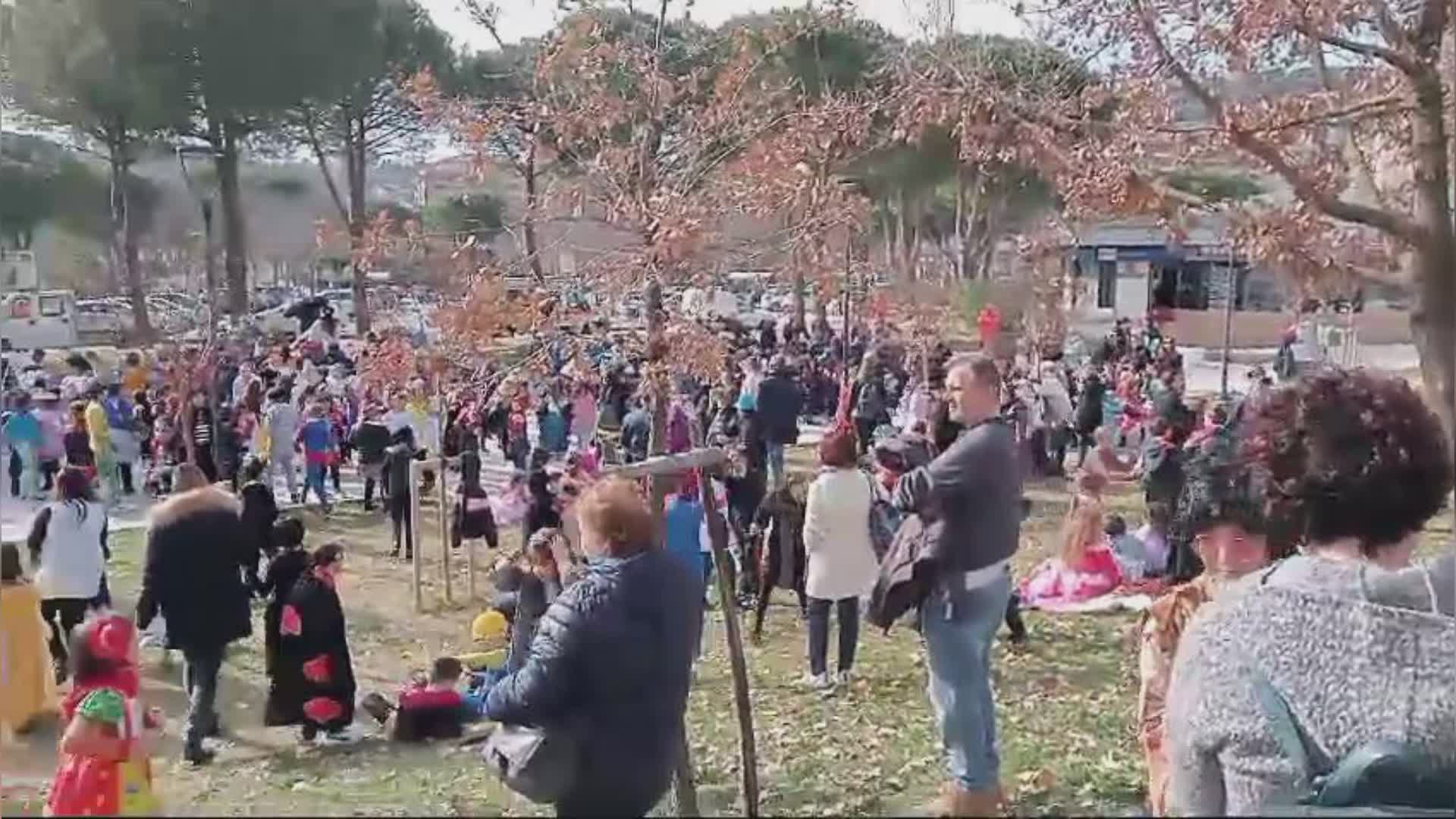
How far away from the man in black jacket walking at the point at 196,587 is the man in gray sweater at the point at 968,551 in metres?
4.23

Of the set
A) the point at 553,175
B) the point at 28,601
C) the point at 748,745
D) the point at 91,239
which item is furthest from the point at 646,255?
the point at 91,239

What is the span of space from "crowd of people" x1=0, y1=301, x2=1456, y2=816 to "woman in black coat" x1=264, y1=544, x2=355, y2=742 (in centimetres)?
1

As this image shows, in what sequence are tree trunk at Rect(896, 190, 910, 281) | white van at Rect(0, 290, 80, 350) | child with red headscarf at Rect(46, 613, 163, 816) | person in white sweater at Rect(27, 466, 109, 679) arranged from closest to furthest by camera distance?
1. child with red headscarf at Rect(46, 613, 163, 816)
2. person in white sweater at Rect(27, 466, 109, 679)
3. tree trunk at Rect(896, 190, 910, 281)
4. white van at Rect(0, 290, 80, 350)

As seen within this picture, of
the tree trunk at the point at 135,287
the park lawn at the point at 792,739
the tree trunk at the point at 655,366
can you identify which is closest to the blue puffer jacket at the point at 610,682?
the park lawn at the point at 792,739

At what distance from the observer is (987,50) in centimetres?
1002

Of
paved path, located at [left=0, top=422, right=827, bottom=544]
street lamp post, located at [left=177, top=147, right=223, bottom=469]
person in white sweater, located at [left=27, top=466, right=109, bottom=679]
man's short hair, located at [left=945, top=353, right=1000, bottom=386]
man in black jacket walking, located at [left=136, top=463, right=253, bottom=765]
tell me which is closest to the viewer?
man's short hair, located at [left=945, top=353, right=1000, bottom=386]

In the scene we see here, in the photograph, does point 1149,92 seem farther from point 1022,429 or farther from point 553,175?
point 1022,429

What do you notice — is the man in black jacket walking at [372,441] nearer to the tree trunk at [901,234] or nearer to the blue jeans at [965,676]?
the tree trunk at [901,234]

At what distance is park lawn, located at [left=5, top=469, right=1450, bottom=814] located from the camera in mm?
6098

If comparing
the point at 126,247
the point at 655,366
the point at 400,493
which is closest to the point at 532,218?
the point at 655,366

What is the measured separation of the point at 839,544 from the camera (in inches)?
324

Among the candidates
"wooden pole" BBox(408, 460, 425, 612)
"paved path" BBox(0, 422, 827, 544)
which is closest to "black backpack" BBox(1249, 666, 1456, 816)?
"wooden pole" BBox(408, 460, 425, 612)

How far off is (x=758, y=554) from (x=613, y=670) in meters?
7.15

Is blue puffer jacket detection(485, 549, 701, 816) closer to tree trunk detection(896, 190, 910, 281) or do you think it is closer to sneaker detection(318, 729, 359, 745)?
sneaker detection(318, 729, 359, 745)
